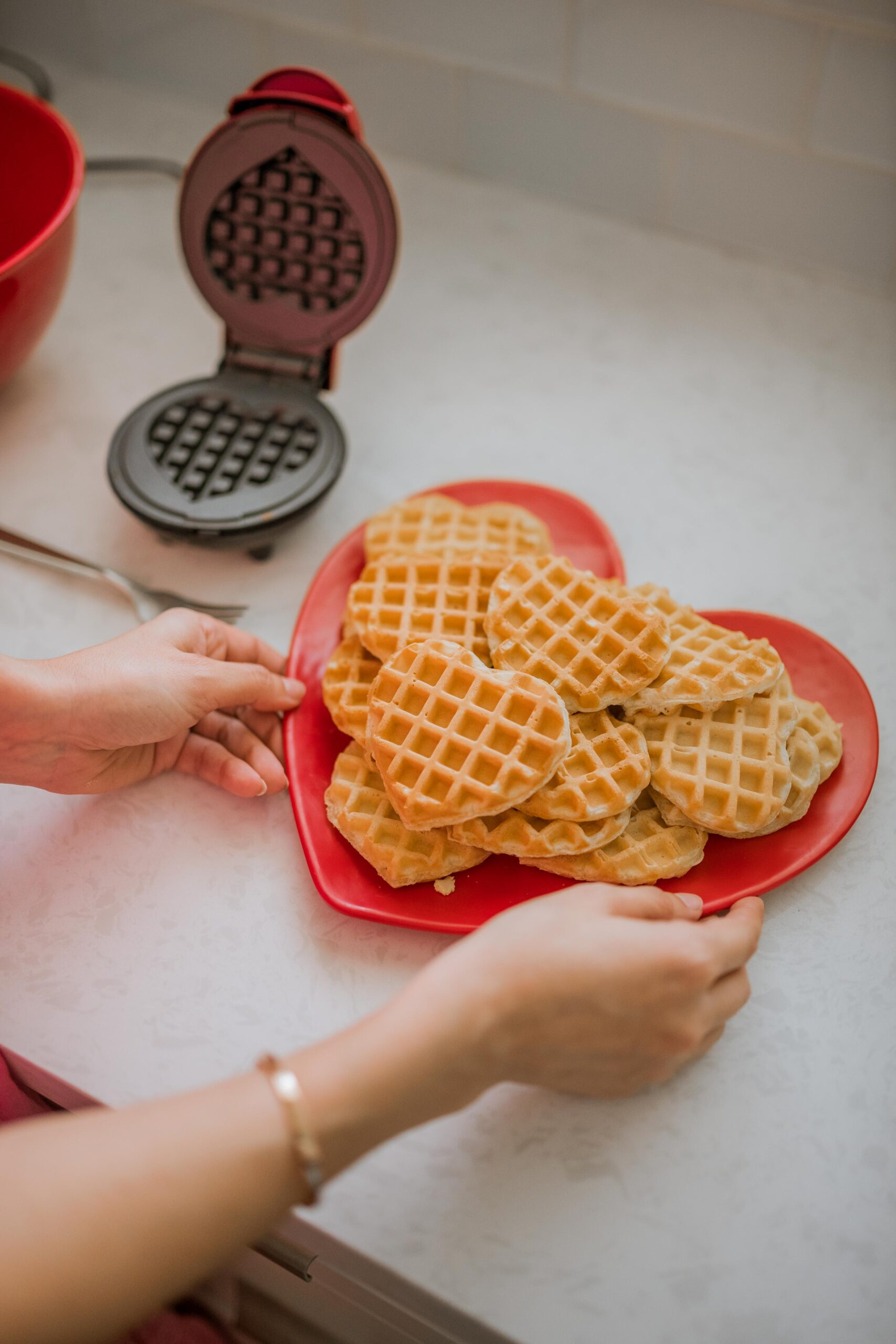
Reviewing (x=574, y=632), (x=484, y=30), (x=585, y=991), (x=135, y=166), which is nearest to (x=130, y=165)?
(x=135, y=166)

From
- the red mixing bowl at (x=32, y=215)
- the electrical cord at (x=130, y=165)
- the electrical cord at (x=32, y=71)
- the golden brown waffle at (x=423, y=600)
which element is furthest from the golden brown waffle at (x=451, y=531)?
the electrical cord at (x=32, y=71)

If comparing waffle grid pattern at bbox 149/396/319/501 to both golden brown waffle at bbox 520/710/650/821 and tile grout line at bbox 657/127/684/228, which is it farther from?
tile grout line at bbox 657/127/684/228

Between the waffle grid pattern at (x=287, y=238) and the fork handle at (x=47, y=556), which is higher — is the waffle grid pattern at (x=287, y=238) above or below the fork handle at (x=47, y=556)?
above

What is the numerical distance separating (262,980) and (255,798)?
0.65ft

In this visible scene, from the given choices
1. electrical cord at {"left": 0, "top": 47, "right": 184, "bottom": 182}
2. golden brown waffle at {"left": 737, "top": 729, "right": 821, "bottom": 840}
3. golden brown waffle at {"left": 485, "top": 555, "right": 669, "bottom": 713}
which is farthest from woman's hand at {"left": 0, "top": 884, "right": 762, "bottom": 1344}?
electrical cord at {"left": 0, "top": 47, "right": 184, "bottom": 182}

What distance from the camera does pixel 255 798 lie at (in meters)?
1.02

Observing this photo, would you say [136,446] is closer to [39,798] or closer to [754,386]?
[39,798]

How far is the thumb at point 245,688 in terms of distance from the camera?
96 centimetres

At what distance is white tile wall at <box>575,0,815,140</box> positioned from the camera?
1.28 meters

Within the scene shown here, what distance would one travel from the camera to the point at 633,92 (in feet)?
4.60

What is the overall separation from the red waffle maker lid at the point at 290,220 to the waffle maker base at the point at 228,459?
0.07 meters

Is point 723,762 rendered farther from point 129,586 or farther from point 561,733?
point 129,586

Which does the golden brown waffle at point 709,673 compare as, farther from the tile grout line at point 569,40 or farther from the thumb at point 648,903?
the tile grout line at point 569,40

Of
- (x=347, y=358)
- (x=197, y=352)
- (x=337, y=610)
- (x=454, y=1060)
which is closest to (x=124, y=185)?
(x=197, y=352)
